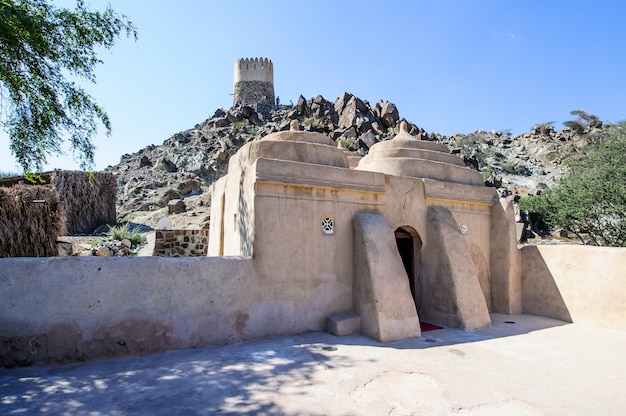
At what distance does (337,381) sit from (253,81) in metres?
49.2

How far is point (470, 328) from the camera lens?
23.1 ft

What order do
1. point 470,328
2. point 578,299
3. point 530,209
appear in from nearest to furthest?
1. point 470,328
2. point 578,299
3. point 530,209

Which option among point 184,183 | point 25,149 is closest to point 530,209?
point 25,149

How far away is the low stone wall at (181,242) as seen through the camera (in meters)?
12.6

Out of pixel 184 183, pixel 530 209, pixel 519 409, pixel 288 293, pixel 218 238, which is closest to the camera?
pixel 519 409

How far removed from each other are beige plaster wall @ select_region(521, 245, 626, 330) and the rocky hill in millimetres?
18884

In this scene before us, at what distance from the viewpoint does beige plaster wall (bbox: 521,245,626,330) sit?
721cm

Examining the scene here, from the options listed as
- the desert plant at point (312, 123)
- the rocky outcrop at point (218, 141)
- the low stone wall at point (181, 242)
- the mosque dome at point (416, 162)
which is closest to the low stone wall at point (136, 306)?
the mosque dome at point (416, 162)

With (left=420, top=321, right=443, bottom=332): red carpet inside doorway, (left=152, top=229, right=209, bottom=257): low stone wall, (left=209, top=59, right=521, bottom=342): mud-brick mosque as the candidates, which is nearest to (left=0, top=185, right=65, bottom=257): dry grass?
(left=152, top=229, right=209, bottom=257): low stone wall

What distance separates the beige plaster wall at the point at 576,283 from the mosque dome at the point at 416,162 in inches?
93.6

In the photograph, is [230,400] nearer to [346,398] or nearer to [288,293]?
[346,398]

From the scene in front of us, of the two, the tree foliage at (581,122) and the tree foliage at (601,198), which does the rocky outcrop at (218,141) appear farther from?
the tree foliage at (581,122)

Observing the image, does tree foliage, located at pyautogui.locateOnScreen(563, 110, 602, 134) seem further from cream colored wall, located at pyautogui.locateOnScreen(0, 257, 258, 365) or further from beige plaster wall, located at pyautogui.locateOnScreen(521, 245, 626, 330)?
cream colored wall, located at pyautogui.locateOnScreen(0, 257, 258, 365)

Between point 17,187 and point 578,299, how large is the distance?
45.8ft
